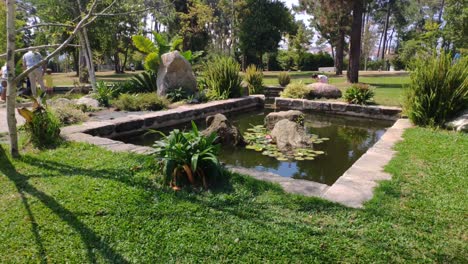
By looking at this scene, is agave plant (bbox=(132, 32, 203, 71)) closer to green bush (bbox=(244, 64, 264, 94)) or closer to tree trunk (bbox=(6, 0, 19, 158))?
green bush (bbox=(244, 64, 264, 94))

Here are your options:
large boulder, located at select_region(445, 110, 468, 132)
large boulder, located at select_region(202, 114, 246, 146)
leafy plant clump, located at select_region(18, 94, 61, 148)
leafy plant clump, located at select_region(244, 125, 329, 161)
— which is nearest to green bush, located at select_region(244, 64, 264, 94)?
leafy plant clump, located at select_region(244, 125, 329, 161)

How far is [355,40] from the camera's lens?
13555 millimetres

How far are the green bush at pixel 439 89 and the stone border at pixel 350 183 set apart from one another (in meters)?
2.49

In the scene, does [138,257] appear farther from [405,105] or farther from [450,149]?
[405,105]

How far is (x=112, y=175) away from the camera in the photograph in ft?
12.0

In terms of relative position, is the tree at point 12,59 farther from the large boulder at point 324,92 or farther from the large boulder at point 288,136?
the large boulder at point 324,92

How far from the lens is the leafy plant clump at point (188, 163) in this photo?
3465 mm

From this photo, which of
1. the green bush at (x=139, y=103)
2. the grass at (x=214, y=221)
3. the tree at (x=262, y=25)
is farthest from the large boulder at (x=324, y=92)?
the tree at (x=262, y=25)

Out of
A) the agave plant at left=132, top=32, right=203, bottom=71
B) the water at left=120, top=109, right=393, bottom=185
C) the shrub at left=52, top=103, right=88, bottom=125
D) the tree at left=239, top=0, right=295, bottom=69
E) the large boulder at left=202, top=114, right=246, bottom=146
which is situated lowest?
the water at left=120, top=109, right=393, bottom=185

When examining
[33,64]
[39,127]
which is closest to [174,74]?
[33,64]

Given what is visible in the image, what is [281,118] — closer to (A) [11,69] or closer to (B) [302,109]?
(B) [302,109]

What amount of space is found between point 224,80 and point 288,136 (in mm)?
4960

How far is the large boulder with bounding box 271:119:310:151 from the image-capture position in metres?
5.91

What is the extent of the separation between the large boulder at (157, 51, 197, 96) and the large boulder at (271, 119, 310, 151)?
15.4 ft
